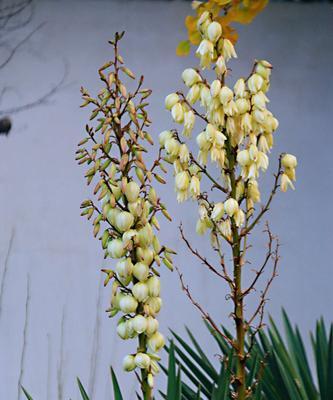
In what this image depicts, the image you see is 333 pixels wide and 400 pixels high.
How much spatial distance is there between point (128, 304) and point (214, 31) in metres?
0.46

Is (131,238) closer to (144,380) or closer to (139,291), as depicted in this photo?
(139,291)

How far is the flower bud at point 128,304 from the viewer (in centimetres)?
119

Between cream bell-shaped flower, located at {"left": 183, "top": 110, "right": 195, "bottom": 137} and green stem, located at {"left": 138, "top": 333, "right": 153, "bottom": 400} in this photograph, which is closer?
green stem, located at {"left": 138, "top": 333, "right": 153, "bottom": 400}

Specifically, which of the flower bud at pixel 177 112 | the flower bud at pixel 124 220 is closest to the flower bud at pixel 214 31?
the flower bud at pixel 177 112

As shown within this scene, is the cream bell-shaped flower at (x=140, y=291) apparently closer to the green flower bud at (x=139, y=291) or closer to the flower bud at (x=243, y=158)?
the green flower bud at (x=139, y=291)

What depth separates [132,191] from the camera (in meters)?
1.19

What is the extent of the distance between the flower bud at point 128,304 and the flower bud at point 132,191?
0.15 meters

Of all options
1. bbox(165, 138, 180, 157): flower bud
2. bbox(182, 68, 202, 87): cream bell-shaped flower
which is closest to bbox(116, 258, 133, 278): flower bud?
bbox(165, 138, 180, 157): flower bud

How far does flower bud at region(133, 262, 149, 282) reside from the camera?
1.19 m

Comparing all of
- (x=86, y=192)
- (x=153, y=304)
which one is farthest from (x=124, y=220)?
(x=86, y=192)

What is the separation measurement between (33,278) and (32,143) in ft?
1.54

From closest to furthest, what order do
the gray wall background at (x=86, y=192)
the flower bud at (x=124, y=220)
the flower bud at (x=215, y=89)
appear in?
the flower bud at (x=124, y=220)
the flower bud at (x=215, y=89)
the gray wall background at (x=86, y=192)

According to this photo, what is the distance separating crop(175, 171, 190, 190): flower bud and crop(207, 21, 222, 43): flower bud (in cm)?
23

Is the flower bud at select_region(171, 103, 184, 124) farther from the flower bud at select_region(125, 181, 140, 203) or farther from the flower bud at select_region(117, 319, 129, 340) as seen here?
the flower bud at select_region(117, 319, 129, 340)
